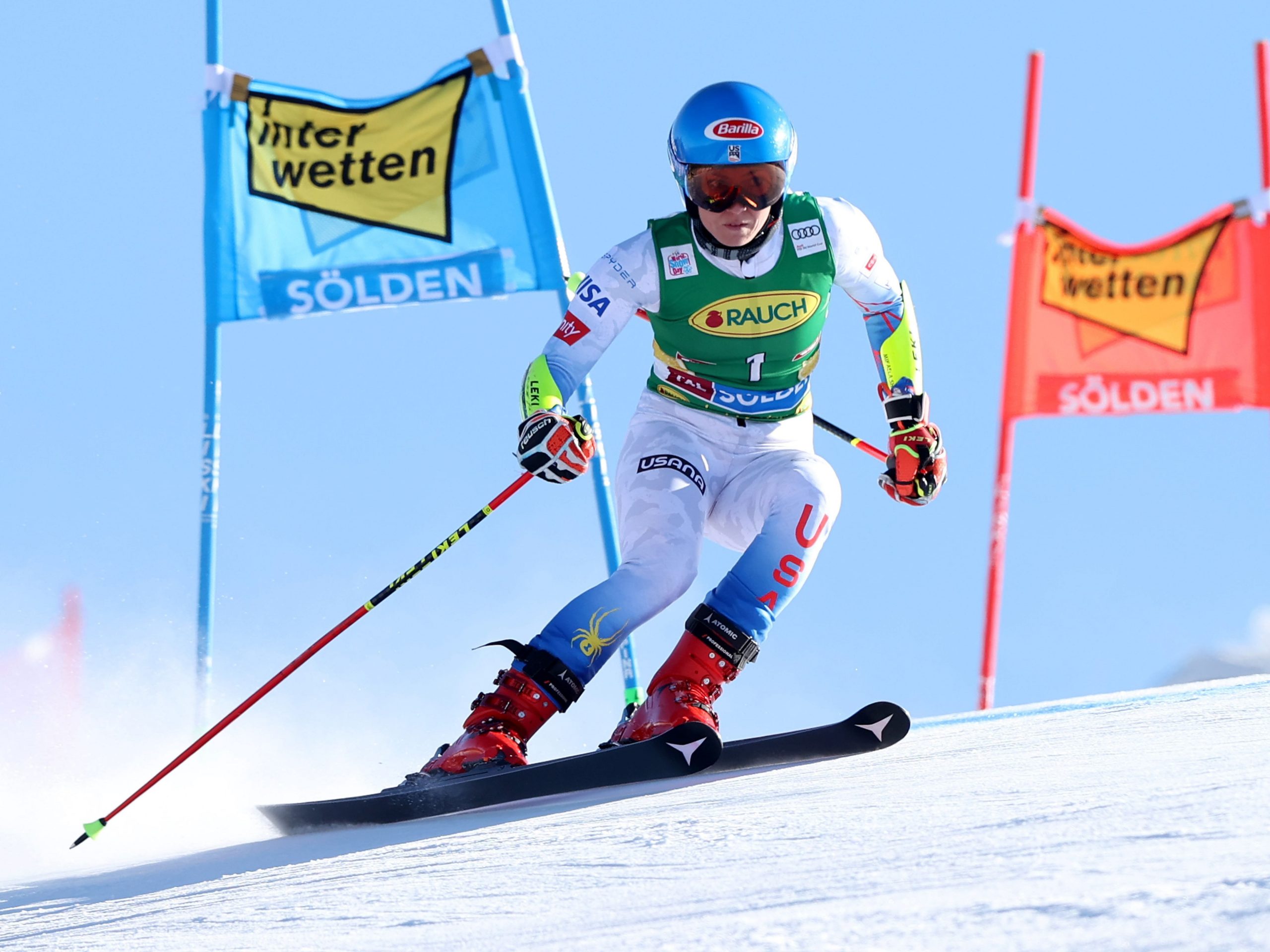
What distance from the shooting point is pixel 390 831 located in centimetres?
314

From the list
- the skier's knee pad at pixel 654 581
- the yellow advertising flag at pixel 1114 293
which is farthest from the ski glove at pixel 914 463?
the yellow advertising flag at pixel 1114 293

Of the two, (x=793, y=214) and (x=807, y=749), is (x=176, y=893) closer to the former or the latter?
(x=807, y=749)

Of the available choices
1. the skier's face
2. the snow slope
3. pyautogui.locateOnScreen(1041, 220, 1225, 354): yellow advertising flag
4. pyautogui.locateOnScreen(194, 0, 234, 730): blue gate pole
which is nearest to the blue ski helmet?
the skier's face

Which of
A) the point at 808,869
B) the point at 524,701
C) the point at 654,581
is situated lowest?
the point at 808,869

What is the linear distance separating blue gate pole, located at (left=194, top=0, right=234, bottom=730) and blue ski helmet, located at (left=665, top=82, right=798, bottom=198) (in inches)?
135

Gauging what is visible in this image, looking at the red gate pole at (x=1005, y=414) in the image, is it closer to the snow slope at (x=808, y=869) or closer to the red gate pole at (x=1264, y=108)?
the red gate pole at (x=1264, y=108)

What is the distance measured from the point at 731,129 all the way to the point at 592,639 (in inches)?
58.3

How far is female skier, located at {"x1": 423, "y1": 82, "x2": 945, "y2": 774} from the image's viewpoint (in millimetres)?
3492

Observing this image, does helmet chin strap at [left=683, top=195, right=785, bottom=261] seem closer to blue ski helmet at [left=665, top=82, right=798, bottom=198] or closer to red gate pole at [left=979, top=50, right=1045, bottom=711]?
blue ski helmet at [left=665, top=82, right=798, bottom=198]

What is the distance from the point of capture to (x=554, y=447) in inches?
142

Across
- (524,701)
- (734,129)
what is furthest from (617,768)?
(734,129)

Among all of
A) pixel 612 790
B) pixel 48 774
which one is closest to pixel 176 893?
pixel 612 790

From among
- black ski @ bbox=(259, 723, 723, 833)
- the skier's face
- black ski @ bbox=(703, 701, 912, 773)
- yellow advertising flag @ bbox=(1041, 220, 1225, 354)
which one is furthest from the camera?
yellow advertising flag @ bbox=(1041, 220, 1225, 354)

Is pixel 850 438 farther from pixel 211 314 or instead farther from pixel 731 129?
pixel 211 314
